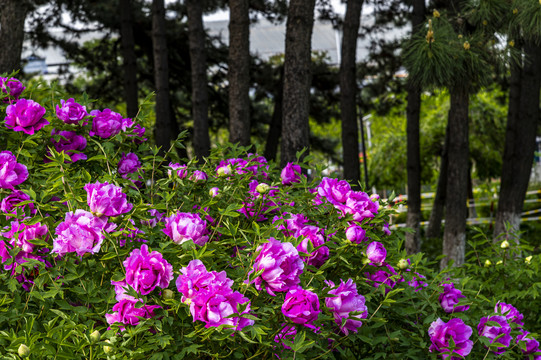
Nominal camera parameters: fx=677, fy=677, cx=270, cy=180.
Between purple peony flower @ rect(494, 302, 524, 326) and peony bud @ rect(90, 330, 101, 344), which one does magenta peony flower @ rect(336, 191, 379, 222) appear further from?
peony bud @ rect(90, 330, 101, 344)

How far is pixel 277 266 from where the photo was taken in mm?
2344

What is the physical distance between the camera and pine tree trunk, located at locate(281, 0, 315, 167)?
7465mm

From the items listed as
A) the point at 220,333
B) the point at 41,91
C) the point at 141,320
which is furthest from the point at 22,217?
the point at 41,91

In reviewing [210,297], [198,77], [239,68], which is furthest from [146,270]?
[198,77]

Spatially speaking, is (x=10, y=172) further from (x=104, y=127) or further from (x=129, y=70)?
(x=129, y=70)

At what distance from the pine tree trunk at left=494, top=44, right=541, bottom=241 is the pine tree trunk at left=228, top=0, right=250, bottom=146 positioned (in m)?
5.15

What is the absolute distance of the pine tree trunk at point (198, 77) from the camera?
11242mm

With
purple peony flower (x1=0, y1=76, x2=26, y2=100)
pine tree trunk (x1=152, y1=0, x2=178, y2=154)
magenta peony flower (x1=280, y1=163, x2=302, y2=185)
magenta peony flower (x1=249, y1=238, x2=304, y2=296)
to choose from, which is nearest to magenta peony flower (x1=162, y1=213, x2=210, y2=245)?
magenta peony flower (x1=249, y1=238, x2=304, y2=296)

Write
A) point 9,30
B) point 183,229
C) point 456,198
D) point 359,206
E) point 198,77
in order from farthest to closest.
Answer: point 198,77
point 456,198
point 9,30
point 359,206
point 183,229

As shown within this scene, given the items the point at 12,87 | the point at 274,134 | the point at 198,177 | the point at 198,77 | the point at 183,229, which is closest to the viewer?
the point at 183,229

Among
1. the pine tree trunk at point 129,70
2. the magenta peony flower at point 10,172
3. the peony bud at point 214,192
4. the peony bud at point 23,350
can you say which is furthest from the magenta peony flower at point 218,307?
the pine tree trunk at point 129,70

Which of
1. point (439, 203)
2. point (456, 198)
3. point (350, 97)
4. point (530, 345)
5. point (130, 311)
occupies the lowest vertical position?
point (439, 203)

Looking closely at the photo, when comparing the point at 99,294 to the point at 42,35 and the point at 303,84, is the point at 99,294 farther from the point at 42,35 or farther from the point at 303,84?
the point at 42,35

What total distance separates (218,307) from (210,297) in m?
0.04
